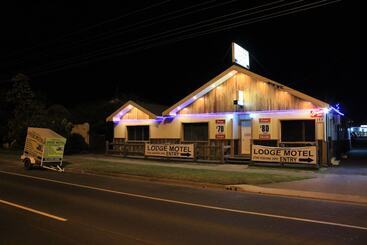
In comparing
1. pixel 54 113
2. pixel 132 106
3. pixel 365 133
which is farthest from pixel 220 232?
pixel 365 133

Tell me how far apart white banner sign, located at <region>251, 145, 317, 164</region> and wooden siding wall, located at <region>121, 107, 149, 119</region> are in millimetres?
9797

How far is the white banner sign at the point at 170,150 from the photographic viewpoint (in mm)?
24000

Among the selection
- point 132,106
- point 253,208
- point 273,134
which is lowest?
point 253,208

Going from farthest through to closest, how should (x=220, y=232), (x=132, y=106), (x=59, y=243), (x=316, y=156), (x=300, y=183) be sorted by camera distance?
(x=132, y=106)
(x=316, y=156)
(x=300, y=183)
(x=220, y=232)
(x=59, y=243)

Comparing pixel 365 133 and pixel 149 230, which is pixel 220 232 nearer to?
pixel 149 230

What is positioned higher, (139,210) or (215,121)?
(215,121)

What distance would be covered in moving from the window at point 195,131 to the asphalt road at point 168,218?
1178 centimetres

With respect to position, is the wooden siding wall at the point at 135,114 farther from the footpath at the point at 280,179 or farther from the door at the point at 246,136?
the footpath at the point at 280,179

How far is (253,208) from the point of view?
10.4 meters

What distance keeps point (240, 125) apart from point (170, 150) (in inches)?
178

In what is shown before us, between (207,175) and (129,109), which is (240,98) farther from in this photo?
(129,109)

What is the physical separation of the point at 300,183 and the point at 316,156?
15.3 feet

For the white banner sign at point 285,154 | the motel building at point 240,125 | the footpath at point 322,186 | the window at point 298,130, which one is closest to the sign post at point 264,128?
the motel building at point 240,125

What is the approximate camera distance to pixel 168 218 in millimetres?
8922
